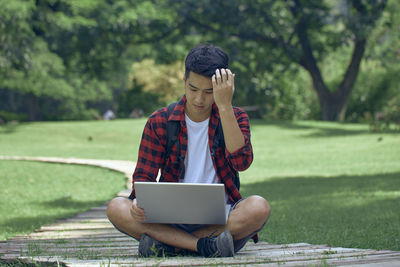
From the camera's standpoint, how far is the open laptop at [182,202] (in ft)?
11.5

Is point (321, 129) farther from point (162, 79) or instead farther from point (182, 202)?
point (182, 202)

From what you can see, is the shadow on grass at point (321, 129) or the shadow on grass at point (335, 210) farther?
the shadow on grass at point (321, 129)

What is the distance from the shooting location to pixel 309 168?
1416cm

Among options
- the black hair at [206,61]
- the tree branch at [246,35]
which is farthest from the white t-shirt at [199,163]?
the tree branch at [246,35]

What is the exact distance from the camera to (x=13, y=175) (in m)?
11.6

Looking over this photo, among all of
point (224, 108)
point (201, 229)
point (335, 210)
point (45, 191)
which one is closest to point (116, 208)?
point (201, 229)

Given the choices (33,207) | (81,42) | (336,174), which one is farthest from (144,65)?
(33,207)

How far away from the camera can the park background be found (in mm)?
8266

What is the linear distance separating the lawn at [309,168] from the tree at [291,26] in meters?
3.74

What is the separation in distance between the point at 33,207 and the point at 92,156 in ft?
28.3

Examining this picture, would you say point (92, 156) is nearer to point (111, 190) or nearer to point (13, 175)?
point (13, 175)

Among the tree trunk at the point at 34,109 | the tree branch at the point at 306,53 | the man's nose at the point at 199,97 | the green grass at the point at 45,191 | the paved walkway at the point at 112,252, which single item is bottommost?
the tree trunk at the point at 34,109

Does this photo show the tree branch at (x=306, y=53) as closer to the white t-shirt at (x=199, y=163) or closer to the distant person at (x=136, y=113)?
the distant person at (x=136, y=113)

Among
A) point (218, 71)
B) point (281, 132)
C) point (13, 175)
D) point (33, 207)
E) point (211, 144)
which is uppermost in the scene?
point (218, 71)
